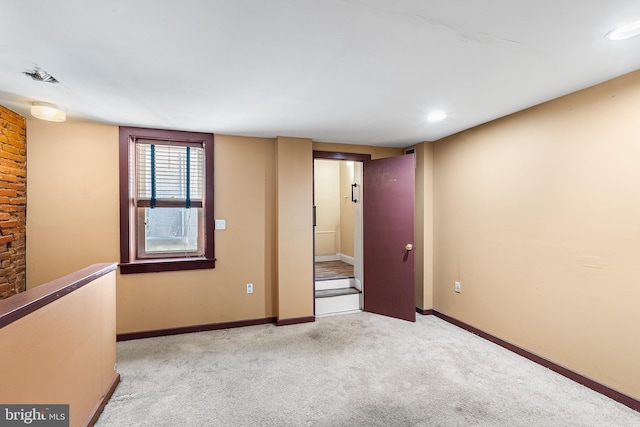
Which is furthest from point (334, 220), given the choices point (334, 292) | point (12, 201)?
point (12, 201)

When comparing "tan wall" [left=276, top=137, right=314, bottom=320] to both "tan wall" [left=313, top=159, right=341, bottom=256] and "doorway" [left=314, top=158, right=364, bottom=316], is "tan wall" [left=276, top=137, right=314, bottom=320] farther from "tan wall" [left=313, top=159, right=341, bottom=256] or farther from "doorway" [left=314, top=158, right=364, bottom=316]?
"tan wall" [left=313, top=159, right=341, bottom=256]

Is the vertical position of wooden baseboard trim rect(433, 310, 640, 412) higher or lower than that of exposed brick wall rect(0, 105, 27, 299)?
lower

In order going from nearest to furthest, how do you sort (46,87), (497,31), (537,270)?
(497,31) < (46,87) < (537,270)

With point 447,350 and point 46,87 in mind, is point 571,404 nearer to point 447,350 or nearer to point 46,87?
point 447,350

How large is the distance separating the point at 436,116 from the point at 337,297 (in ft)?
8.37

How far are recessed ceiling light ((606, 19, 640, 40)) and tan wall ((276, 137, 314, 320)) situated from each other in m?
2.68

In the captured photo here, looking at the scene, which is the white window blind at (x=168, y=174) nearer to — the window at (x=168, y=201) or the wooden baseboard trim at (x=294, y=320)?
the window at (x=168, y=201)

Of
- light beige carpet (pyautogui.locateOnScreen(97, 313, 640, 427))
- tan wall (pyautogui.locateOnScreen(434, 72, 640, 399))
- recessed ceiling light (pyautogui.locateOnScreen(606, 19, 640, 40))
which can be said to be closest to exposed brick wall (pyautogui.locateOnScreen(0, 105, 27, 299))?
light beige carpet (pyautogui.locateOnScreen(97, 313, 640, 427))

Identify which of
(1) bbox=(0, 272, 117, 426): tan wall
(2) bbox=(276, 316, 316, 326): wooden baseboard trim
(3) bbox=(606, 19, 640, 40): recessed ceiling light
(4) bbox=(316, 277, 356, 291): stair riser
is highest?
Answer: (3) bbox=(606, 19, 640, 40): recessed ceiling light

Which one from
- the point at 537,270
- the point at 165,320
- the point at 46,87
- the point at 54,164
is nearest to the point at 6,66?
the point at 46,87

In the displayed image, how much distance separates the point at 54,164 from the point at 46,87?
1064 millimetres

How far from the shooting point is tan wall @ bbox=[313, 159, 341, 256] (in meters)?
6.18

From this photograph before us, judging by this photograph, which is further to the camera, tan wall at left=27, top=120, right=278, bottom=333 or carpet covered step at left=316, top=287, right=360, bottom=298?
carpet covered step at left=316, top=287, right=360, bottom=298

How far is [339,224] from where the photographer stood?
625cm
